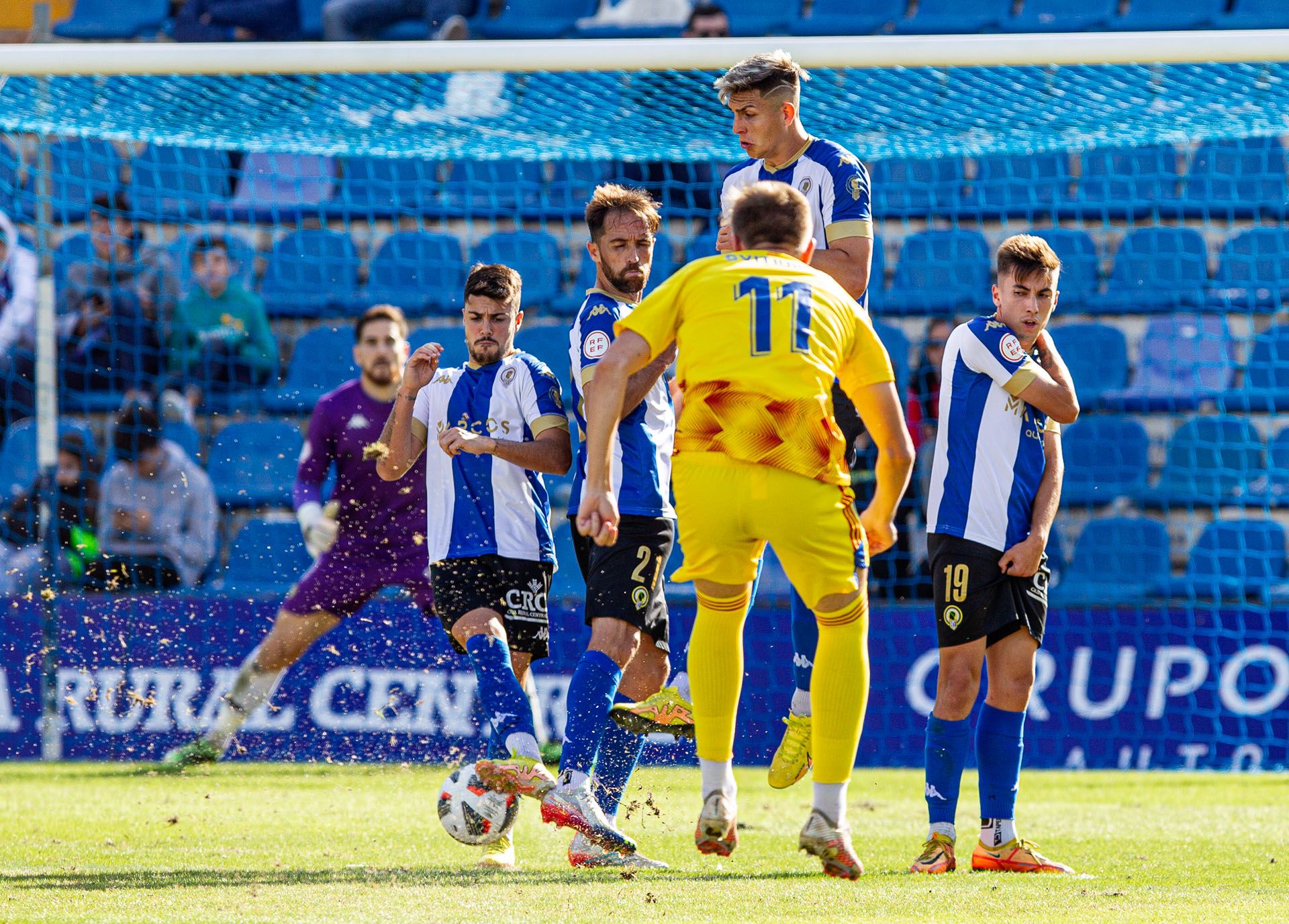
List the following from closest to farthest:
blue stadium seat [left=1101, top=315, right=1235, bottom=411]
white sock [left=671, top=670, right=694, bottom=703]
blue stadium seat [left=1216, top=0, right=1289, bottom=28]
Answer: white sock [left=671, top=670, right=694, bottom=703] < blue stadium seat [left=1101, top=315, right=1235, bottom=411] < blue stadium seat [left=1216, top=0, right=1289, bottom=28]

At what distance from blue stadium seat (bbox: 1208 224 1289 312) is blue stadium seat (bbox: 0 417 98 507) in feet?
25.1

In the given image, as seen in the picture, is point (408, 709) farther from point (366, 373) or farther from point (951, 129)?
point (951, 129)

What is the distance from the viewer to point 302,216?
10.9 m

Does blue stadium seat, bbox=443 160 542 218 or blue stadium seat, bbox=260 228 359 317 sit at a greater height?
blue stadium seat, bbox=443 160 542 218

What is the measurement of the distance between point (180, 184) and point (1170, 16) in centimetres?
760

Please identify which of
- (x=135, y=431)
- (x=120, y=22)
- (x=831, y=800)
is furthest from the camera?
(x=120, y=22)

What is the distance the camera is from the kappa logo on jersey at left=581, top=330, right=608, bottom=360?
209 inches

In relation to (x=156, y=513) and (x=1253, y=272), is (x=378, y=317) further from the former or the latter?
(x=1253, y=272)

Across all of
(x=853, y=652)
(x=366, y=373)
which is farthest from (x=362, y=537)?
(x=853, y=652)

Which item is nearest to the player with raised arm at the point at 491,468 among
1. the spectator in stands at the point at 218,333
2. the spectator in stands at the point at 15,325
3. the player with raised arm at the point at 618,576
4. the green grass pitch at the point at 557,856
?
the player with raised arm at the point at 618,576

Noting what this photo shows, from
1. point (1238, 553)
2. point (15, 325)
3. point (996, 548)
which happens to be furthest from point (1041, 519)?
point (15, 325)

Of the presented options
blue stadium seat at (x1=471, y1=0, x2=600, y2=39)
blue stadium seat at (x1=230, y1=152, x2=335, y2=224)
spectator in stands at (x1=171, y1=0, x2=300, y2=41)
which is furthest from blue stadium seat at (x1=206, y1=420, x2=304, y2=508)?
blue stadium seat at (x1=471, y1=0, x2=600, y2=39)

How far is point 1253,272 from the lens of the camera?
10.5 meters

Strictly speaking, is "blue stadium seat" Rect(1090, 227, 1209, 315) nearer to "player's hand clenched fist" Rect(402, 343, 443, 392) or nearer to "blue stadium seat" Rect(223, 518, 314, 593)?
"blue stadium seat" Rect(223, 518, 314, 593)
